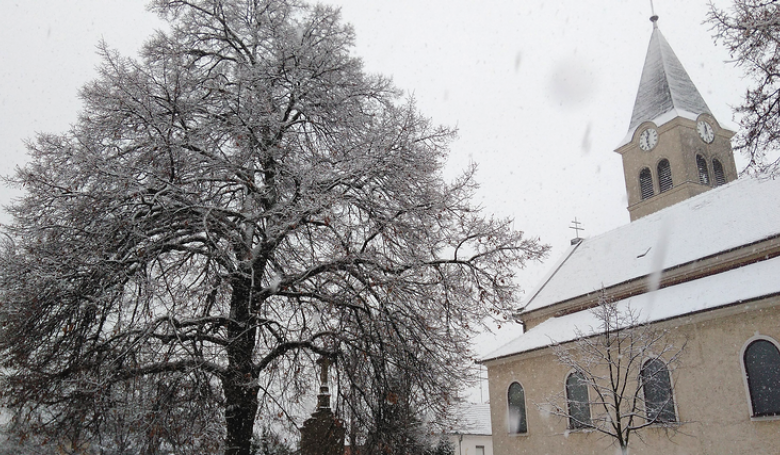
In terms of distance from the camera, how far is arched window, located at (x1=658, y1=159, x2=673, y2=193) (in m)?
28.6

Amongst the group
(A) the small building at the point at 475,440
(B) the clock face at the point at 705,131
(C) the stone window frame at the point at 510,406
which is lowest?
(A) the small building at the point at 475,440

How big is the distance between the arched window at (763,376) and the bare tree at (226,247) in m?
8.35

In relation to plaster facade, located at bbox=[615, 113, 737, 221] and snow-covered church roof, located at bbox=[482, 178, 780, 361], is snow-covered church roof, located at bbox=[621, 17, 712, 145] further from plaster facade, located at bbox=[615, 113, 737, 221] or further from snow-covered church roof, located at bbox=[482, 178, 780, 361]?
snow-covered church roof, located at bbox=[482, 178, 780, 361]

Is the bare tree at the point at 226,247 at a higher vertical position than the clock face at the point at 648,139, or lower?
lower

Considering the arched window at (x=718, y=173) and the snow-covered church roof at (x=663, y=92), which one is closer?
the arched window at (x=718, y=173)

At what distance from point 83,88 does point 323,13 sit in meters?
3.93

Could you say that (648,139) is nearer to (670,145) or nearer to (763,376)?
(670,145)

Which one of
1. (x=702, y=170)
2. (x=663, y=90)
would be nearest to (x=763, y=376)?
(x=702, y=170)

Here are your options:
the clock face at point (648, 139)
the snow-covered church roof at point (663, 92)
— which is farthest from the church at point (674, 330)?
the snow-covered church roof at point (663, 92)

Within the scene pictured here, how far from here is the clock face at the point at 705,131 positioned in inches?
1154

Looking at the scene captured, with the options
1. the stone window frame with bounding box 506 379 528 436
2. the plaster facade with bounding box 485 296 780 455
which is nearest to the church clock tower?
the stone window frame with bounding box 506 379 528 436

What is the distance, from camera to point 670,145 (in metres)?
29.0

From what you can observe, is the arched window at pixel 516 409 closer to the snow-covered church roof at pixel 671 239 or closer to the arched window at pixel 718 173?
the snow-covered church roof at pixel 671 239

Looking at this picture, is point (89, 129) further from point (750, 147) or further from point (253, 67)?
point (750, 147)
